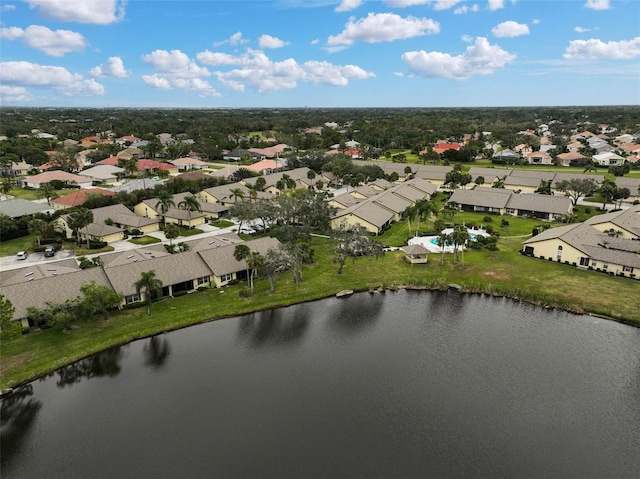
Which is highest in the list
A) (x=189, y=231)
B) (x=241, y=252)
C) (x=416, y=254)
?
(x=241, y=252)

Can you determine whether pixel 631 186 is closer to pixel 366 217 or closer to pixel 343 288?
pixel 366 217

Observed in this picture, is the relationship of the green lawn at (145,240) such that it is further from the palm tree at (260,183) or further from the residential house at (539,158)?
the residential house at (539,158)

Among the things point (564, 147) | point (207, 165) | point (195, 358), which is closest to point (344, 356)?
point (195, 358)

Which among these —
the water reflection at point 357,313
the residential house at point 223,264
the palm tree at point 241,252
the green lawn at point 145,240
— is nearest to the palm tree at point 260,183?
the green lawn at point 145,240

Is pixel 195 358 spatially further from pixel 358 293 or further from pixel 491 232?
pixel 491 232

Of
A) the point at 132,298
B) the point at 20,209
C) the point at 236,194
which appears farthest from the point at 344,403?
the point at 20,209

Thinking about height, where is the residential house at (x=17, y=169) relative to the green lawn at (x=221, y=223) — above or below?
above
